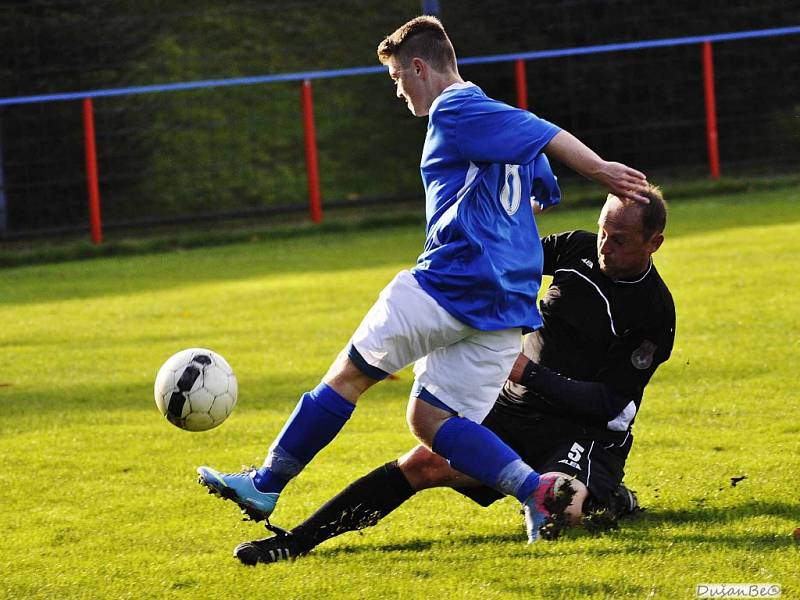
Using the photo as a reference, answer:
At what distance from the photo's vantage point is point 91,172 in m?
15.3

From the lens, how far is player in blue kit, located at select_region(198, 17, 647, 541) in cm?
404

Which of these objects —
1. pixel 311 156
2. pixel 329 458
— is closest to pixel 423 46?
pixel 329 458

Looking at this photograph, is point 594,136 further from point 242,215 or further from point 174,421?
point 174,421

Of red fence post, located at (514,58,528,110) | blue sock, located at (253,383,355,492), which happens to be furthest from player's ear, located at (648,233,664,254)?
red fence post, located at (514,58,528,110)

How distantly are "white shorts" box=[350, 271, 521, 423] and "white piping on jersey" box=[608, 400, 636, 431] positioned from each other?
621mm

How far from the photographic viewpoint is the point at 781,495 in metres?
4.69

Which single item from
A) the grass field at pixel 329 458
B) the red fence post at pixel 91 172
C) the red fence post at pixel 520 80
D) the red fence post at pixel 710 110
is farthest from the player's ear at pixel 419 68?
the red fence post at pixel 710 110

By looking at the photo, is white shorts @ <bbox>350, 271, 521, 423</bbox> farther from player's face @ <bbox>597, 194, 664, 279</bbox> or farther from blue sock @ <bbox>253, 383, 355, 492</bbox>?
player's face @ <bbox>597, 194, 664, 279</bbox>

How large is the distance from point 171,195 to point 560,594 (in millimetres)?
13328

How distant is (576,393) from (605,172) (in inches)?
38.8

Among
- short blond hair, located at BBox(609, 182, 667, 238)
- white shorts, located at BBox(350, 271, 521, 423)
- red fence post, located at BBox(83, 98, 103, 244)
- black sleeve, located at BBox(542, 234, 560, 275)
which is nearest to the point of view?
white shorts, located at BBox(350, 271, 521, 423)

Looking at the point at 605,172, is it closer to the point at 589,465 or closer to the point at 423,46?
the point at 423,46

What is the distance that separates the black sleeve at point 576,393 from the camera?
450 centimetres

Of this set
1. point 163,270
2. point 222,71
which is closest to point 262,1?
point 222,71
